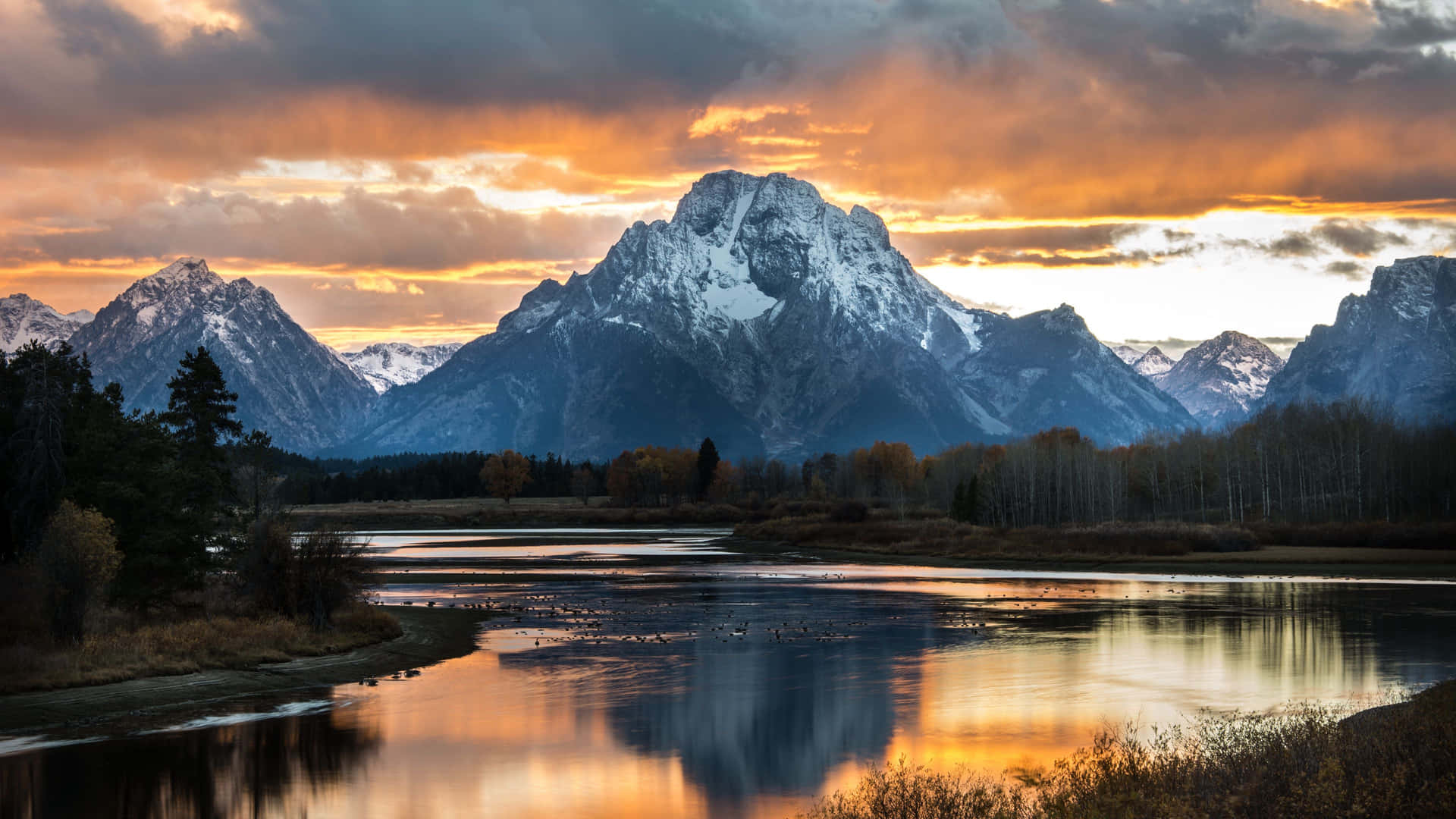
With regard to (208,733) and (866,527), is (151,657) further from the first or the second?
(866,527)

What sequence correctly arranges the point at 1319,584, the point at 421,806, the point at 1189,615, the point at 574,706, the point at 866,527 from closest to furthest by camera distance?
the point at 421,806
the point at 574,706
the point at 1189,615
the point at 1319,584
the point at 866,527

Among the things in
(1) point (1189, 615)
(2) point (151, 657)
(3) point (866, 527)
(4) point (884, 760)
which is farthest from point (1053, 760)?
(3) point (866, 527)

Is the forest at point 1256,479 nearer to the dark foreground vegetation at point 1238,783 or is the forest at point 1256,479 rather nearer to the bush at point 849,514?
the bush at point 849,514

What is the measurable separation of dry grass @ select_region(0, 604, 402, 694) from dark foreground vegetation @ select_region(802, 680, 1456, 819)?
84.1 ft

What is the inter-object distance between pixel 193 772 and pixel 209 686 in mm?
11275

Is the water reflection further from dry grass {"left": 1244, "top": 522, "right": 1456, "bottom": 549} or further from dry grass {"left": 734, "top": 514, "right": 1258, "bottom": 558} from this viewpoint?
dry grass {"left": 1244, "top": 522, "right": 1456, "bottom": 549}

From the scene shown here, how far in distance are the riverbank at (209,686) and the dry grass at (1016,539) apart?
80043 mm

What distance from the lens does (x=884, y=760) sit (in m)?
28.8

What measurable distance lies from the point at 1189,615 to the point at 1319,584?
2573cm

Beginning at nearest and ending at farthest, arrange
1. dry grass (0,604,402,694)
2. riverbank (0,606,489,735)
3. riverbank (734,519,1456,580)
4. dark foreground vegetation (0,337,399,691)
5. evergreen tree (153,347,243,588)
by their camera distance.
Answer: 1. riverbank (0,606,489,735)
2. dry grass (0,604,402,694)
3. dark foreground vegetation (0,337,399,691)
4. evergreen tree (153,347,243,588)
5. riverbank (734,519,1456,580)

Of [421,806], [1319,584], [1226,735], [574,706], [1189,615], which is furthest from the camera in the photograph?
[1319,584]

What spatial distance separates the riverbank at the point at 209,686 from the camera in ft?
109

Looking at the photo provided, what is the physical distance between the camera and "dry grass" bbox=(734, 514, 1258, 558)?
114375mm

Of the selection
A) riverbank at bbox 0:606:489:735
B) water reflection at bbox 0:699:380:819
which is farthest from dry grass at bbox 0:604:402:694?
water reflection at bbox 0:699:380:819
